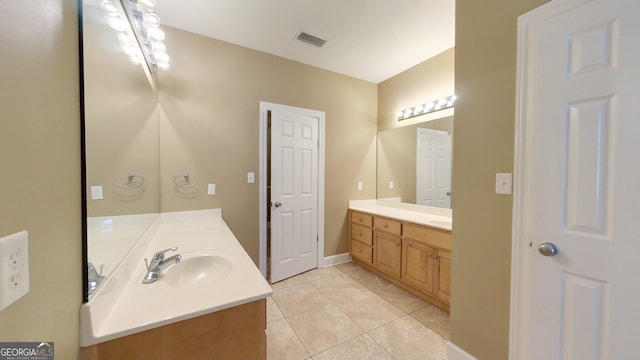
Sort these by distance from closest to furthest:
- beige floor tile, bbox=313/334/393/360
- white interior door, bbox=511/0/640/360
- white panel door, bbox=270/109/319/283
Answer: white interior door, bbox=511/0/640/360, beige floor tile, bbox=313/334/393/360, white panel door, bbox=270/109/319/283

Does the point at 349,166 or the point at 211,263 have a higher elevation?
the point at 349,166

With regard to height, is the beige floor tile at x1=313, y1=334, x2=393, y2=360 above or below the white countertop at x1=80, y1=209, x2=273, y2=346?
below

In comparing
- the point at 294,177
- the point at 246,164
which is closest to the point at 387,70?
the point at 294,177

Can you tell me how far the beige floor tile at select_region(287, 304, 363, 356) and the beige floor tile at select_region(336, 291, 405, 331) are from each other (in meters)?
0.07

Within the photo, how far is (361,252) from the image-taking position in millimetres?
2982

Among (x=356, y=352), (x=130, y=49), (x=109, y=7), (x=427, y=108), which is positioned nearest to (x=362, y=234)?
(x=356, y=352)

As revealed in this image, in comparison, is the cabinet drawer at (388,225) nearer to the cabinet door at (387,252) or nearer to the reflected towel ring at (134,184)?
the cabinet door at (387,252)

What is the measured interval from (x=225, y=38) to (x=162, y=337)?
101 inches

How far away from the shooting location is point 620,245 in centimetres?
90

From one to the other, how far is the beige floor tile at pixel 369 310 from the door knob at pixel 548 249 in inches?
Answer: 51.3

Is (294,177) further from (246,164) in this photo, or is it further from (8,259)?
(8,259)

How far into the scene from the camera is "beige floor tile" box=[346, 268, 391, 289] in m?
2.57

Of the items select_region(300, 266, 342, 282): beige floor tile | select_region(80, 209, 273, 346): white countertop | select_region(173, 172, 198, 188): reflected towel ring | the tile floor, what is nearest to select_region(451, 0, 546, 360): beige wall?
the tile floor

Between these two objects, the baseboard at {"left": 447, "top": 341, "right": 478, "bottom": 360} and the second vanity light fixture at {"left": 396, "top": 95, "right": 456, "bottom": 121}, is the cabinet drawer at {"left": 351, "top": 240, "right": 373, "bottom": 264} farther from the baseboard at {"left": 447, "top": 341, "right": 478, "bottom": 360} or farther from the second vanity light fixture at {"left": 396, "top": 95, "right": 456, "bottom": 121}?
the second vanity light fixture at {"left": 396, "top": 95, "right": 456, "bottom": 121}
